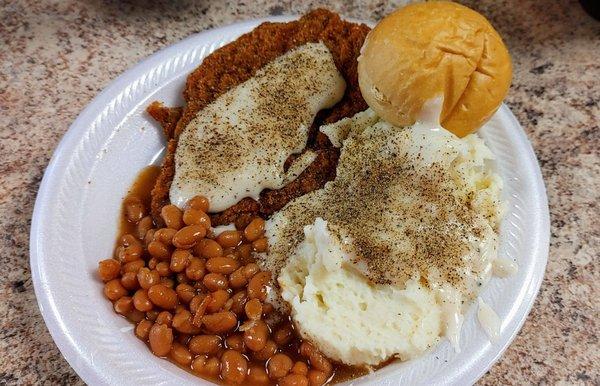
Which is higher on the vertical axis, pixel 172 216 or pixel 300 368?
pixel 172 216

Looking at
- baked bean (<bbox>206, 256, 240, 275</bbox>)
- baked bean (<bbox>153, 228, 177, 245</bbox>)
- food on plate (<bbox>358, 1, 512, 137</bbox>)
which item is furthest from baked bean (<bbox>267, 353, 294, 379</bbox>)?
food on plate (<bbox>358, 1, 512, 137</bbox>)

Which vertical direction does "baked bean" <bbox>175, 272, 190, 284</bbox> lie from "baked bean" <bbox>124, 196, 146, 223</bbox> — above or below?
below

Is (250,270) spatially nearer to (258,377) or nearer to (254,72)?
(258,377)

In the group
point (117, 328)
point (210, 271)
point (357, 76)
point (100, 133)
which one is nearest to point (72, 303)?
point (117, 328)

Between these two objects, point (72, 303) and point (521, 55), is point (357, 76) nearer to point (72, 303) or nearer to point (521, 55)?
point (521, 55)

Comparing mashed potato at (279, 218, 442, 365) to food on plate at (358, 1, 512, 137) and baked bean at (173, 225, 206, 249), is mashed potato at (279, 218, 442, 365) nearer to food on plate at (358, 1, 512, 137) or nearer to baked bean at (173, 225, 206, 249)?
baked bean at (173, 225, 206, 249)

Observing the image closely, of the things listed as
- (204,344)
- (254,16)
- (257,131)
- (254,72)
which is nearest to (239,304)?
(204,344)

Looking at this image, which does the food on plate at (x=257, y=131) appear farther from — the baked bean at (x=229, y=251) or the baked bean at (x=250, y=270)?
the baked bean at (x=250, y=270)

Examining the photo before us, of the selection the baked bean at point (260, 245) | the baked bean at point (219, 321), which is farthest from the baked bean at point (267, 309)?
the baked bean at point (260, 245)

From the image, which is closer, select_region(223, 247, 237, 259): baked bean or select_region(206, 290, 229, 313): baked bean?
select_region(206, 290, 229, 313): baked bean
